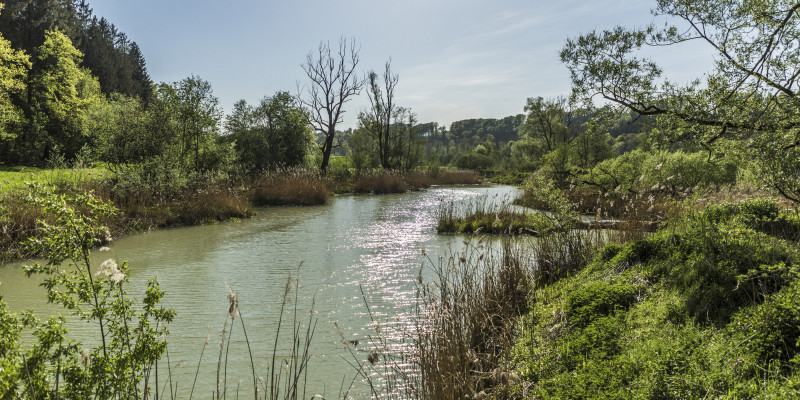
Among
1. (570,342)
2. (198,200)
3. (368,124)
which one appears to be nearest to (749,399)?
(570,342)

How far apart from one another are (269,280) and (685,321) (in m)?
6.74

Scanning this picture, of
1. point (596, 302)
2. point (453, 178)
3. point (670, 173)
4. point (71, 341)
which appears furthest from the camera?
point (453, 178)

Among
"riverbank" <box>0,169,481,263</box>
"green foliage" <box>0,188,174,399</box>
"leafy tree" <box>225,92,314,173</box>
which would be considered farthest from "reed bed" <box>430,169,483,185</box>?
"green foliage" <box>0,188,174,399</box>

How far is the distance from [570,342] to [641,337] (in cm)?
51

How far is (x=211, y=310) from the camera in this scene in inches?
244

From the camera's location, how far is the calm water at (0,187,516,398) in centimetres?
467

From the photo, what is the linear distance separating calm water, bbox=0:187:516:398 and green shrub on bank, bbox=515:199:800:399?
5.37 ft

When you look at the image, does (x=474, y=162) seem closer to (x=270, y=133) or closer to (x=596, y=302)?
(x=270, y=133)

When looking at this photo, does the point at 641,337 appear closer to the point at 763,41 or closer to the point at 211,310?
the point at 763,41

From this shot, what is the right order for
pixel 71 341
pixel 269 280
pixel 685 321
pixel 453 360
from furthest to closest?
pixel 269 280 → pixel 685 321 → pixel 453 360 → pixel 71 341

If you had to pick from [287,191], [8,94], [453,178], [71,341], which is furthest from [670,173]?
[8,94]

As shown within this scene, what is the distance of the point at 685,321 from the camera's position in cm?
306

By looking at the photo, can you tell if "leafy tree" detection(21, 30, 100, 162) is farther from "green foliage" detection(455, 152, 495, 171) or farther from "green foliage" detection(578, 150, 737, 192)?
"green foliage" detection(455, 152, 495, 171)

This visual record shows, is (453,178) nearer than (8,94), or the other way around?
(8,94)
